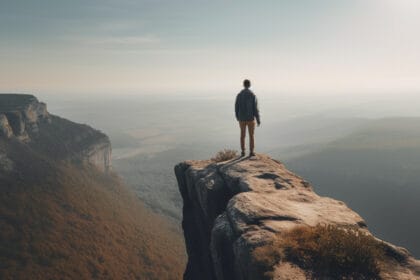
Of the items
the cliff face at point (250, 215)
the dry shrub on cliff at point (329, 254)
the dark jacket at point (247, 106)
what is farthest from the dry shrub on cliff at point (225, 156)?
the dry shrub on cliff at point (329, 254)

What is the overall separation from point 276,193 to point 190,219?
976 cm

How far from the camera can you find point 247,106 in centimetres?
2020

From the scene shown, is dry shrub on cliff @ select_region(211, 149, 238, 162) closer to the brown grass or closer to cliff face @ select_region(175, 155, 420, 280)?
cliff face @ select_region(175, 155, 420, 280)

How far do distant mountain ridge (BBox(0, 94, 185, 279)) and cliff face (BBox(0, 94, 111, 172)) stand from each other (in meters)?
0.52

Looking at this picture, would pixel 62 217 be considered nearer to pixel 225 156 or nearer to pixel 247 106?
pixel 225 156

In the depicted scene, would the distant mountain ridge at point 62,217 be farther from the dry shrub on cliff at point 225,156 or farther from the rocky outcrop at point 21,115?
the dry shrub on cliff at point 225,156

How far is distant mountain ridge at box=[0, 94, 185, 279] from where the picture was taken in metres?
87.9

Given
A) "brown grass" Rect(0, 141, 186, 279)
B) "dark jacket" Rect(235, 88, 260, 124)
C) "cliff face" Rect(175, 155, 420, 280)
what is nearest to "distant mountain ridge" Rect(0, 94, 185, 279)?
"brown grass" Rect(0, 141, 186, 279)

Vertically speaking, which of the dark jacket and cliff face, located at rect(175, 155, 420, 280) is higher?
the dark jacket

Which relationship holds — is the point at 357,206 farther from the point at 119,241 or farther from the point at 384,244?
the point at 384,244

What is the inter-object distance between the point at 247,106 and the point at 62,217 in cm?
10361

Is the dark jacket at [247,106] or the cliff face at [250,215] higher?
the dark jacket at [247,106]

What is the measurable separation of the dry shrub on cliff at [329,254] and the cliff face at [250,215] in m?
0.28

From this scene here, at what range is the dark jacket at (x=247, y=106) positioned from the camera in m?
20.0
